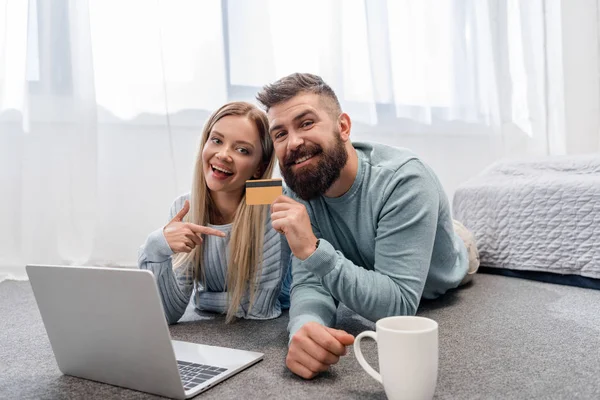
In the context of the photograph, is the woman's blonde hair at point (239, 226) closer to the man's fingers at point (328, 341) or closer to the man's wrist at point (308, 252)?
the man's wrist at point (308, 252)

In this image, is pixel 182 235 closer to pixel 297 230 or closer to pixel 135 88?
pixel 297 230

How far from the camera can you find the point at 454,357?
927mm

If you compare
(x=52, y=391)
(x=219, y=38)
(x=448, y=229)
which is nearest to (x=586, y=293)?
(x=448, y=229)

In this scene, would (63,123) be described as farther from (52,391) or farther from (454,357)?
(454,357)

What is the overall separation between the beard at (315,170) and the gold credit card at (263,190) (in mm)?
101

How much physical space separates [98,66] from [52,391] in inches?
55.5

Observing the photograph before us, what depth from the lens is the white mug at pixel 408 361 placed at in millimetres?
665

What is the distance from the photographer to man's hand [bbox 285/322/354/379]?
2.73ft

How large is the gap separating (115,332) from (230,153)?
578 mm

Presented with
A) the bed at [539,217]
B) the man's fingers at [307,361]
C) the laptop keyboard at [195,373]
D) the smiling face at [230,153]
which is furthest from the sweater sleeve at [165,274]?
the bed at [539,217]

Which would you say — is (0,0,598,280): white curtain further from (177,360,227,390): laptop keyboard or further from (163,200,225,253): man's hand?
(177,360,227,390): laptop keyboard

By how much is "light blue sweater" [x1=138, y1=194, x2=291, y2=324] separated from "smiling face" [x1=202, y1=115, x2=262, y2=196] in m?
0.12

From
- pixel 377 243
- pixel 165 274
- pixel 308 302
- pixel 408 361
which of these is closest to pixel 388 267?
pixel 377 243

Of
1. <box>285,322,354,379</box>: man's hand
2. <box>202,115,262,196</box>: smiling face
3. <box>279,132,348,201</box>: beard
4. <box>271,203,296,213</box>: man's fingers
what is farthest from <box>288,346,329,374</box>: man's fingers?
<box>202,115,262,196</box>: smiling face
